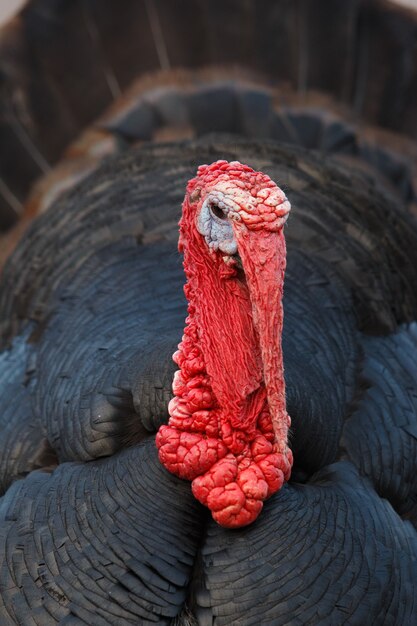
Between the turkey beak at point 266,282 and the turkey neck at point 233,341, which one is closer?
the turkey beak at point 266,282

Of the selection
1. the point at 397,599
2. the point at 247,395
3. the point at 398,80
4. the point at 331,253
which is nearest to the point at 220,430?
the point at 247,395

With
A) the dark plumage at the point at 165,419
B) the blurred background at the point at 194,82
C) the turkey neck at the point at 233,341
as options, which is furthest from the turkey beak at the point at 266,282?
the blurred background at the point at 194,82

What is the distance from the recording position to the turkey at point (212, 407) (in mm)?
2666

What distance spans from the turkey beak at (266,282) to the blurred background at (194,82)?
2736 millimetres

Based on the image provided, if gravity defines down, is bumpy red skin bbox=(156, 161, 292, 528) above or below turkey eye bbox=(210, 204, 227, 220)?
below

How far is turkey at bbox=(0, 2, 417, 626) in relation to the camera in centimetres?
267

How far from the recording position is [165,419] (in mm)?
2883

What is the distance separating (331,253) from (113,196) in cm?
101

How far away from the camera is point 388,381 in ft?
11.1

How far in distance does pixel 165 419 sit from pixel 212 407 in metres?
0.18

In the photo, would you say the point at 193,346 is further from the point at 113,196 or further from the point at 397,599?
the point at 113,196

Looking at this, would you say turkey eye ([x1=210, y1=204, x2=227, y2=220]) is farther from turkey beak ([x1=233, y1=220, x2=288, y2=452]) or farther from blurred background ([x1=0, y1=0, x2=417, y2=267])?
blurred background ([x1=0, y1=0, x2=417, y2=267])

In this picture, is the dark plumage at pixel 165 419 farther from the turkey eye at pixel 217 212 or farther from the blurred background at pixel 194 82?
the blurred background at pixel 194 82

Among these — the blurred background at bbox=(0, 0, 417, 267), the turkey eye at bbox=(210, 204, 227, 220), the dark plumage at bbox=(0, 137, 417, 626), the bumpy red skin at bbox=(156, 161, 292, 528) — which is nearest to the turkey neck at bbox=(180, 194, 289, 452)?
the bumpy red skin at bbox=(156, 161, 292, 528)
